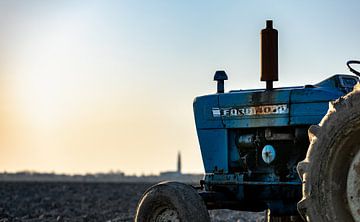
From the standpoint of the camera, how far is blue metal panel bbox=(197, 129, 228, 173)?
Result: 9.86m

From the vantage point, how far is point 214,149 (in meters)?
9.98

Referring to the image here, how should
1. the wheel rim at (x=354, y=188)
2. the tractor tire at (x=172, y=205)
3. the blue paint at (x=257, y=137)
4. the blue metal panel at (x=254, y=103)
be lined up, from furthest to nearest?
the blue metal panel at (x=254, y=103), the blue paint at (x=257, y=137), the tractor tire at (x=172, y=205), the wheel rim at (x=354, y=188)

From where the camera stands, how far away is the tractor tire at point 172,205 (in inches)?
345

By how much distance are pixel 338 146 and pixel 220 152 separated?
10.8 ft

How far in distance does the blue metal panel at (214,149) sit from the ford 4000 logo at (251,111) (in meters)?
0.22

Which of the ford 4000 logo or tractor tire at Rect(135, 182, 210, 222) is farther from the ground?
the ford 4000 logo

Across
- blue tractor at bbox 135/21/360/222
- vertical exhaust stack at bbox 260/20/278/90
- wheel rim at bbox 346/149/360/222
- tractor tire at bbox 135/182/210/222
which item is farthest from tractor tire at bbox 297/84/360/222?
vertical exhaust stack at bbox 260/20/278/90

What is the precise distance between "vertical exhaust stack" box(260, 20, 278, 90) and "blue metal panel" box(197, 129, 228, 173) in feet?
3.05

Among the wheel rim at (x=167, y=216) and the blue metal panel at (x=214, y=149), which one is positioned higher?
the blue metal panel at (x=214, y=149)

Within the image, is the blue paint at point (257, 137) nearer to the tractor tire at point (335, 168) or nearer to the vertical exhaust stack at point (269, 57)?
the vertical exhaust stack at point (269, 57)

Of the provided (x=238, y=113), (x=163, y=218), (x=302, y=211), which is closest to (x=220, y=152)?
(x=238, y=113)

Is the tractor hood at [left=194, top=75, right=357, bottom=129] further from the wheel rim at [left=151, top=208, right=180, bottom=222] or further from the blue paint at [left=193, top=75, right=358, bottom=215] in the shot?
the wheel rim at [left=151, top=208, right=180, bottom=222]

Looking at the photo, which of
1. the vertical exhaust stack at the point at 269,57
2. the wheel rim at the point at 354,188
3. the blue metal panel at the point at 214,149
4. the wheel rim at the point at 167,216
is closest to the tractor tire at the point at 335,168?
the wheel rim at the point at 354,188

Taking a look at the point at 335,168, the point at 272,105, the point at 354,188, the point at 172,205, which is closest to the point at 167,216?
the point at 172,205
